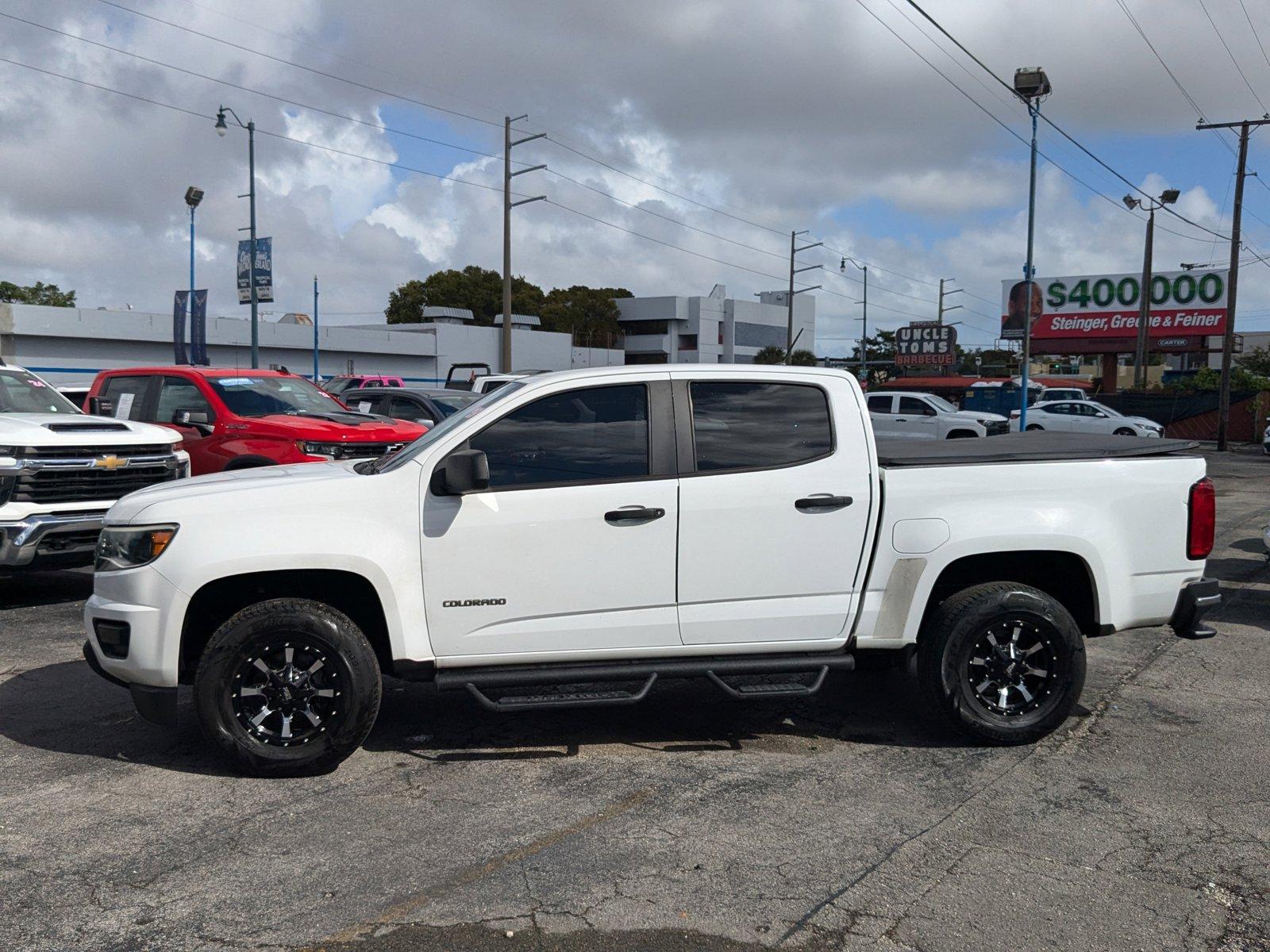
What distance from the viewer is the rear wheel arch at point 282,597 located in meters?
5.04

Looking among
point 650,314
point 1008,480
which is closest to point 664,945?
point 1008,480

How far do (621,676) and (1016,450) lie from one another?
90.9 inches

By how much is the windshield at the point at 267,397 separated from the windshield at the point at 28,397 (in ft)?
4.52

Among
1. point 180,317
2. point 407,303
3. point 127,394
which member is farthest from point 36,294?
point 127,394

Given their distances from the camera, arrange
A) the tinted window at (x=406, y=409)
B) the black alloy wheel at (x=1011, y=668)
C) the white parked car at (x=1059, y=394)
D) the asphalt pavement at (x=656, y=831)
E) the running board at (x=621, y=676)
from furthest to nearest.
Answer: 1. the white parked car at (x=1059, y=394)
2. the tinted window at (x=406, y=409)
3. the black alloy wheel at (x=1011, y=668)
4. the running board at (x=621, y=676)
5. the asphalt pavement at (x=656, y=831)

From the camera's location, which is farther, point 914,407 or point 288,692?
point 914,407

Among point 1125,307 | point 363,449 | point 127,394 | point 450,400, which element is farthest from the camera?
point 1125,307

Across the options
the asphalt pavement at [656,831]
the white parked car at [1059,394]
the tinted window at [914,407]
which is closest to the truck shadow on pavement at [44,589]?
the asphalt pavement at [656,831]

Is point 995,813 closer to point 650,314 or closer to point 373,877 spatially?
point 373,877

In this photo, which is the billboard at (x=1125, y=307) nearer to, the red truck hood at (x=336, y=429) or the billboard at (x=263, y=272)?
the billboard at (x=263, y=272)

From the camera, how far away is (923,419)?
2677 centimetres

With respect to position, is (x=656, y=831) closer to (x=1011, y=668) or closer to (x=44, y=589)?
(x=1011, y=668)

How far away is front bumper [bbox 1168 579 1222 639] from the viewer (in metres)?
5.54

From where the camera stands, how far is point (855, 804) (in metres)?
4.69
